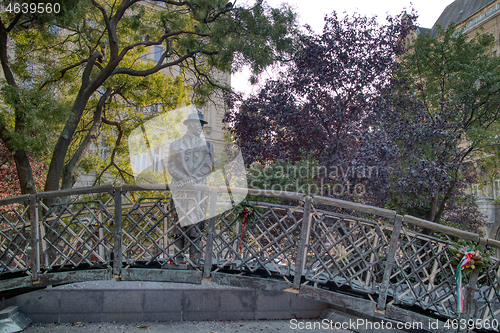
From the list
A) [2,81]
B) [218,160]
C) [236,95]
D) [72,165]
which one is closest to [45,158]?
[72,165]

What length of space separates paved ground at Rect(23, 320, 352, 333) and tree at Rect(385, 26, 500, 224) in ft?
14.3

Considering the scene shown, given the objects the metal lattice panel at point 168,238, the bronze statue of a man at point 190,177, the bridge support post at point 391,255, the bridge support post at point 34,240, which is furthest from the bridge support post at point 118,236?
the bridge support post at point 391,255

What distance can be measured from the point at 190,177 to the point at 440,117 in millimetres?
8040

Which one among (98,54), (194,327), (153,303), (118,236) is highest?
(98,54)

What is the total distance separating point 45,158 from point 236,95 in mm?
7534

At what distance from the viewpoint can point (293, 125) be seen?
10539 millimetres

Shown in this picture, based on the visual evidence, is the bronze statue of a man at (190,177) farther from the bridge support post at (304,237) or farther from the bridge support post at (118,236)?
the bridge support post at (304,237)

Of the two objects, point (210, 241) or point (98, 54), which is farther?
point (98, 54)

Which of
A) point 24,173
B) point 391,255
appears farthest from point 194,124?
point 24,173

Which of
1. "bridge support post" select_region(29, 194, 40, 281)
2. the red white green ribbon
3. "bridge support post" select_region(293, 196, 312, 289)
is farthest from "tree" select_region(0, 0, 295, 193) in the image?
the red white green ribbon

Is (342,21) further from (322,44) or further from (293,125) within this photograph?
(293,125)

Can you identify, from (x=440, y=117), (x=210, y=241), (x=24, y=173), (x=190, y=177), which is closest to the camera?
(x=210, y=241)

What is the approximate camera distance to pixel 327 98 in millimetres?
10727

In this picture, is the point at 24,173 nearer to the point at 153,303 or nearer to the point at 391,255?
the point at 153,303
